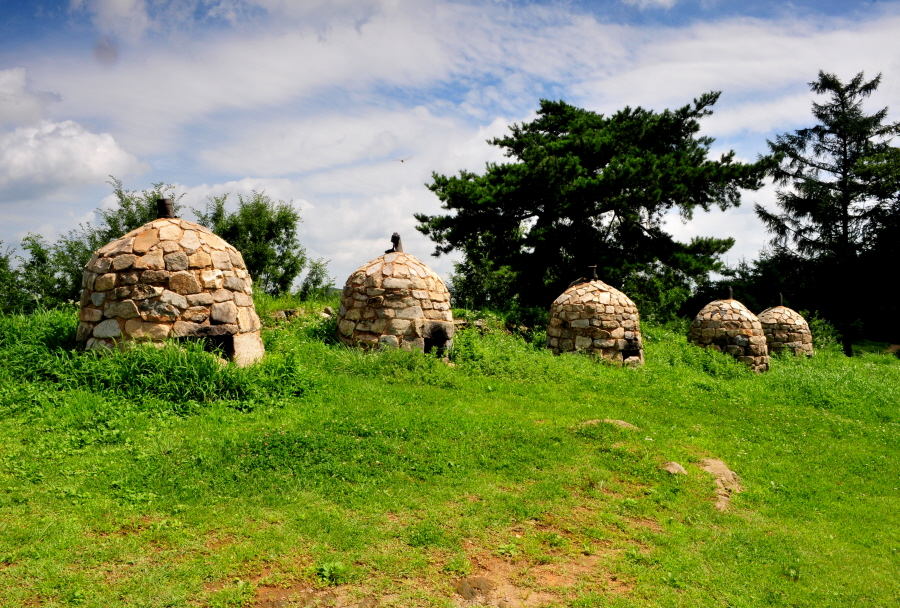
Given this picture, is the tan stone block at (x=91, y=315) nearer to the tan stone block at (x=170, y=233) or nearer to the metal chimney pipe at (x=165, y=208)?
the tan stone block at (x=170, y=233)

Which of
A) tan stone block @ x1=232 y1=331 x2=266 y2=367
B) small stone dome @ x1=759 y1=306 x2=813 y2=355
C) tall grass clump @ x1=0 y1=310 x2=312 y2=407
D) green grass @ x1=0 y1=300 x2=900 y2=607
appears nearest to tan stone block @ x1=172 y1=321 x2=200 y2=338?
tall grass clump @ x1=0 y1=310 x2=312 y2=407

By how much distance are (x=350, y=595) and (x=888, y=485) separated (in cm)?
674

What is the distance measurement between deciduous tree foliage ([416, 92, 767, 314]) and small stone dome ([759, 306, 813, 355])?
2.49 meters

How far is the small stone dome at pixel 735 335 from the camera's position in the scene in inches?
563

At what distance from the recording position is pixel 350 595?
11.5 feet

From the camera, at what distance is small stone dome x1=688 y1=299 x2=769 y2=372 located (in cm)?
1430

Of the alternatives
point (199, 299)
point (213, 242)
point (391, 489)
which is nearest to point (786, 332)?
point (391, 489)

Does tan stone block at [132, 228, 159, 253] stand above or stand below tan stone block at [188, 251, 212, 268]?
above

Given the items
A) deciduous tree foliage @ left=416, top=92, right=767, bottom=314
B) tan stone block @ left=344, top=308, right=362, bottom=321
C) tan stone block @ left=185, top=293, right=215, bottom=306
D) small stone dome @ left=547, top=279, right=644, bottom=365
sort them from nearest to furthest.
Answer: tan stone block @ left=185, top=293, right=215, bottom=306, tan stone block @ left=344, top=308, right=362, bottom=321, small stone dome @ left=547, top=279, right=644, bottom=365, deciduous tree foliage @ left=416, top=92, right=767, bottom=314

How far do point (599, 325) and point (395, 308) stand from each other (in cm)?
507

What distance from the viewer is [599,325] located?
40.5ft

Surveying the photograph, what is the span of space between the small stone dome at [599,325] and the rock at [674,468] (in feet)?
20.9

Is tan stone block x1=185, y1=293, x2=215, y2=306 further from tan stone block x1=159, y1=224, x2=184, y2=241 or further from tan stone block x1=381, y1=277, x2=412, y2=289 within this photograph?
tan stone block x1=381, y1=277, x2=412, y2=289

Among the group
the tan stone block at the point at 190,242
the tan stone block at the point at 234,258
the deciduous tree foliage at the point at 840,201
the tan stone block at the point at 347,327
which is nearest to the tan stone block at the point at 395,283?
the tan stone block at the point at 347,327
